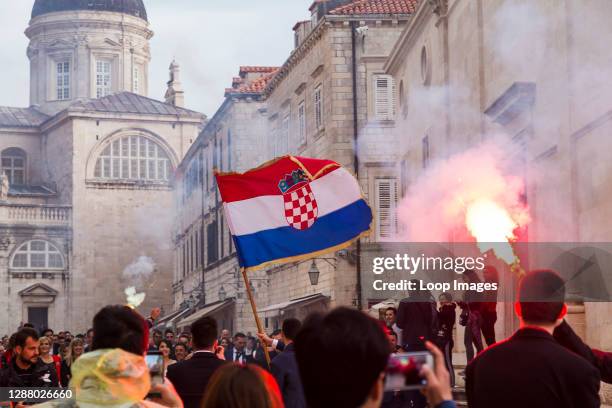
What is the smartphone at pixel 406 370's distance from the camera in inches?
139

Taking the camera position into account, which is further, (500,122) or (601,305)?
(500,122)

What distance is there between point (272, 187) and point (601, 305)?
15.5 feet

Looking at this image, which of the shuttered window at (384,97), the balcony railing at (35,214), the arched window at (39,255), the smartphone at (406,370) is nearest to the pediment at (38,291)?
the arched window at (39,255)

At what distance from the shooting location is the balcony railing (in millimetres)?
65000

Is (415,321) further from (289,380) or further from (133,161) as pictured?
(133,161)

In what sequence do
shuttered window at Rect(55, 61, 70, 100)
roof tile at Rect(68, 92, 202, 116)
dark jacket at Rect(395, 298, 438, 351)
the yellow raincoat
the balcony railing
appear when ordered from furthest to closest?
shuttered window at Rect(55, 61, 70, 100) < roof tile at Rect(68, 92, 202, 116) < the balcony railing < dark jacket at Rect(395, 298, 438, 351) < the yellow raincoat

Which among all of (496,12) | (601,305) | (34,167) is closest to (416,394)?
(601,305)

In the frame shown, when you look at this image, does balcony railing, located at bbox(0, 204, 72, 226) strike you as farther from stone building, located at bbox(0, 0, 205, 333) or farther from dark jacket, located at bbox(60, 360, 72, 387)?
dark jacket, located at bbox(60, 360, 72, 387)

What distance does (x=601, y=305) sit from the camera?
591 inches

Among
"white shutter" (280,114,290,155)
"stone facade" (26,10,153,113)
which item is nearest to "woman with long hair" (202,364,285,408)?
"white shutter" (280,114,290,155)

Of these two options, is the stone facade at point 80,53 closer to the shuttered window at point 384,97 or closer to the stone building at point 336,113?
the stone building at point 336,113

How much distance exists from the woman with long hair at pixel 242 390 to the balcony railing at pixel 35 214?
204ft

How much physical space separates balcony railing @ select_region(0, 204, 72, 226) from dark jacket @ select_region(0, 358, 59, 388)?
55555 millimetres

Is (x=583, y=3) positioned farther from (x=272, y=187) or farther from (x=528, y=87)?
(x=272, y=187)
